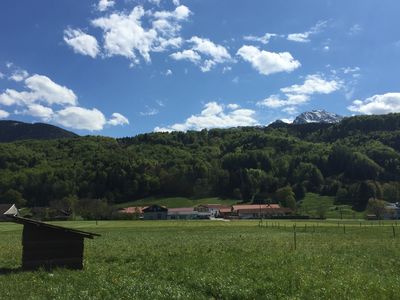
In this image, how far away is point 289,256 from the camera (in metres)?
26.2

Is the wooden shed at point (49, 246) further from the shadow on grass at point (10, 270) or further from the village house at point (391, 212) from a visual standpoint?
the village house at point (391, 212)

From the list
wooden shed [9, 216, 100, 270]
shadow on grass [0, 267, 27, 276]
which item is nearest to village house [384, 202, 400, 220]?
wooden shed [9, 216, 100, 270]

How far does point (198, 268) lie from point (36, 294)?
789 centimetres

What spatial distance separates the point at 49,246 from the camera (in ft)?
78.2

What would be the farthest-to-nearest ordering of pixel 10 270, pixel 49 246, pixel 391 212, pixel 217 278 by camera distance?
pixel 391 212 → pixel 49 246 → pixel 10 270 → pixel 217 278

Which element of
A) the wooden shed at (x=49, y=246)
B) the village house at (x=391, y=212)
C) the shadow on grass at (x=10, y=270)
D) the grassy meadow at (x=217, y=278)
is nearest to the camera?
the grassy meadow at (x=217, y=278)

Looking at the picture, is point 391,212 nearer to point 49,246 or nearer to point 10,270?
point 49,246

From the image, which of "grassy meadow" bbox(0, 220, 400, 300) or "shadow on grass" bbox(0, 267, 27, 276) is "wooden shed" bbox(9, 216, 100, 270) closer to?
"shadow on grass" bbox(0, 267, 27, 276)

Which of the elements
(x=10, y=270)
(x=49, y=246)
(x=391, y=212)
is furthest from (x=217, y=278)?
(x=391, y=212)

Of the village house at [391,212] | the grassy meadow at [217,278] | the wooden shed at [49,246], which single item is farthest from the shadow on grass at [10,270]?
the village house at [391,212]

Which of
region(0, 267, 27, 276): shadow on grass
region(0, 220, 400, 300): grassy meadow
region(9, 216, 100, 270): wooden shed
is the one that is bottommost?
region(0, 267, 27, 276): shadow on grass

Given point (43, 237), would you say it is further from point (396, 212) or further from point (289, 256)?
point (396, 212)

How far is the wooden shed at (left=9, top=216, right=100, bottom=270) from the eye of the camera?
23.4 metres

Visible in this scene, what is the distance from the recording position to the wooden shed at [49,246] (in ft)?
76.7
